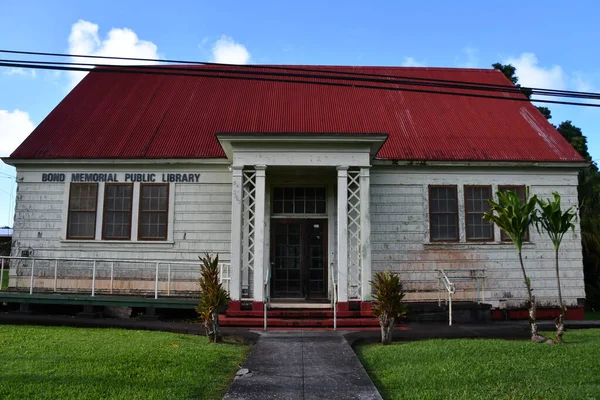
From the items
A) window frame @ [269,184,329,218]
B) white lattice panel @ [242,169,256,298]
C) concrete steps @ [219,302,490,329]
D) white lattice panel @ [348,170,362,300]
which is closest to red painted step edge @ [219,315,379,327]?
concrete steps @ [219,302,490,329]

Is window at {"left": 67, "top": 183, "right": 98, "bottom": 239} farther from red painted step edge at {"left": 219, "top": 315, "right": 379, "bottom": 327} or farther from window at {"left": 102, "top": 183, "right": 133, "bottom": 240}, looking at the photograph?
red painted step edge at {"left": 219, "top": 315, "right": 379, "bottom": 327}

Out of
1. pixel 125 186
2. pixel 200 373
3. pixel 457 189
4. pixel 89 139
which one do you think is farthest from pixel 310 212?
pixel 200 373

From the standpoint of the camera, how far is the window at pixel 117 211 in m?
14.9

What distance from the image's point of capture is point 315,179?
15.0 meters

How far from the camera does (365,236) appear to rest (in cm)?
1246

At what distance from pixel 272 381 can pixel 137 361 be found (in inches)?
88.5

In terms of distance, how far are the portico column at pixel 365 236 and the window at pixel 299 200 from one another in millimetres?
2490

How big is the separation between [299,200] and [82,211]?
21.5ft

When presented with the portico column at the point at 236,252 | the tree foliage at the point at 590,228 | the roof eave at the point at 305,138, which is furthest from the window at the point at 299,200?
the tree foliage at the point at 590,228

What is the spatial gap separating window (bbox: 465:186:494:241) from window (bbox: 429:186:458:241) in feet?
1.21

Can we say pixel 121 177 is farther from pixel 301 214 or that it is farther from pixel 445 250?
pixel 445 250

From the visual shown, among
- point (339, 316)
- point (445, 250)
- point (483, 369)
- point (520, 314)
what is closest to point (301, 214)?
point (339, 316)

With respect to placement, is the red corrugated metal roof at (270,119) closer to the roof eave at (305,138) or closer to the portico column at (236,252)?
the roof eave at (305,138)

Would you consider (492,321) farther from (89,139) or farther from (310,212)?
(89,139)
